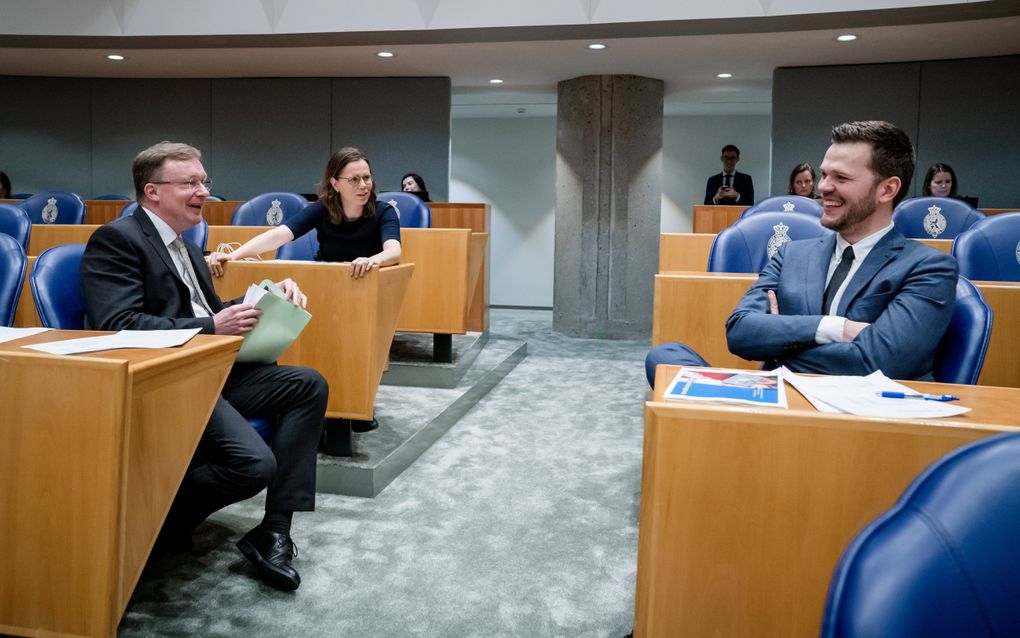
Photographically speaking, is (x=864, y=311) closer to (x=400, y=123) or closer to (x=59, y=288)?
(x=59, y=288)

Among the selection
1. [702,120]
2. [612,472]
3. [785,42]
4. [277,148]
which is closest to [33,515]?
[612,472]

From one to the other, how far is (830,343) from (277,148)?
24.7ft

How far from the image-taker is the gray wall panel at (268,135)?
8.32 m

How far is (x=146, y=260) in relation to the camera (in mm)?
2096

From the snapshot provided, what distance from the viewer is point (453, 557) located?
2193mm

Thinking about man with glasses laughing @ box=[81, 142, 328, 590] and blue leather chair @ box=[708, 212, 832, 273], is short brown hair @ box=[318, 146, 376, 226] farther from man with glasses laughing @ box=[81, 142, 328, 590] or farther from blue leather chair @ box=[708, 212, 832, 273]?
blue leather chair @ box=[708, 212, 832, 273]

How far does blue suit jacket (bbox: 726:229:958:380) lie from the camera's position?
173 cm

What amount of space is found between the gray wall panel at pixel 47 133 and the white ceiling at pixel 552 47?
0.22 m

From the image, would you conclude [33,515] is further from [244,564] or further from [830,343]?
[830,343]

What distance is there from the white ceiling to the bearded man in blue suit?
161 inches

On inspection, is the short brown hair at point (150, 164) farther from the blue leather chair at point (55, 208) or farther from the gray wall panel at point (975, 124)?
the gray wall panel at point (975, 124)

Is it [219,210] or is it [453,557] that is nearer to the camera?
[453,557]

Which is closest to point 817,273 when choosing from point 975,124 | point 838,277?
point 838,277

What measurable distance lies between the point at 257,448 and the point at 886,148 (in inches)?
66.8
